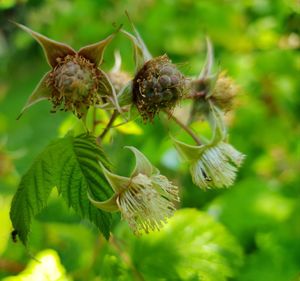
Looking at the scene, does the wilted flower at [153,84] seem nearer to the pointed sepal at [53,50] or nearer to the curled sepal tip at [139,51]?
the curled sepal tip at [139,51]

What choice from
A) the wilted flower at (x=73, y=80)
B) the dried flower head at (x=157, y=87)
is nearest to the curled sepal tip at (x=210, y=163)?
the dried flower head at (x=157, y=87)

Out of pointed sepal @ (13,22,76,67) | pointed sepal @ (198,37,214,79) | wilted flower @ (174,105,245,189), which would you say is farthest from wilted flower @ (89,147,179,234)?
pointed sepal @ (198,37,214,79)

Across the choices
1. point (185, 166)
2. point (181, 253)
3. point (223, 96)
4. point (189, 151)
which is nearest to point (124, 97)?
point (189, 151)

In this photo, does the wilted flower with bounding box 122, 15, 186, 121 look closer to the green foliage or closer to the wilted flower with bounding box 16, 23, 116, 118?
the wilted flower with bounding box 16, 23, 116, 118

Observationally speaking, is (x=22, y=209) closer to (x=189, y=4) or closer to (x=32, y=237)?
(x=32, y=237)

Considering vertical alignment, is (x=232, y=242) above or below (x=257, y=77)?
above

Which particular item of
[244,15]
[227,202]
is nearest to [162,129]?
[227,202]
